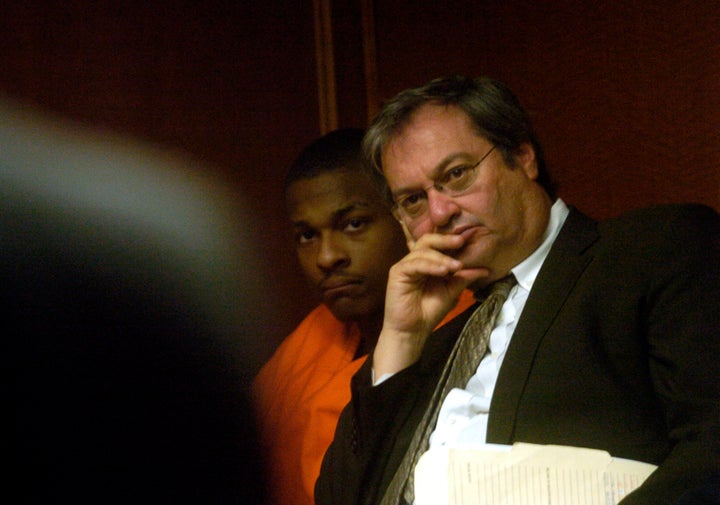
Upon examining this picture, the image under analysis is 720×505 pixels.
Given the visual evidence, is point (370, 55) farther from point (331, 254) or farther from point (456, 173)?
point (456, 173)

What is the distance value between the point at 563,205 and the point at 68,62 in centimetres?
103

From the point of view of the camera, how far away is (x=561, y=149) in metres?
1.60

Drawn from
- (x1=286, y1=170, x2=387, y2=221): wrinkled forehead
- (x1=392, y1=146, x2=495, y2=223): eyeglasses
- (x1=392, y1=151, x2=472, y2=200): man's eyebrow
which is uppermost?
(x1=392, y1=151, x2=472, y2=200): man's eyebrow

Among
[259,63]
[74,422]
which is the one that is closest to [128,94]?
[259,63]

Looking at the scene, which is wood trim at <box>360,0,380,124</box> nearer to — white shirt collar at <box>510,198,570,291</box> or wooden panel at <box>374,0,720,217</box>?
wooden panel at <box>374,0,720,217</box>

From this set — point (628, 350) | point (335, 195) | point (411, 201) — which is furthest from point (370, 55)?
point (628, 350)

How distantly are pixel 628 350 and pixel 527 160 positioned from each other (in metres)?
0.41

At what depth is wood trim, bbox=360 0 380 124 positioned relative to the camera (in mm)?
1953

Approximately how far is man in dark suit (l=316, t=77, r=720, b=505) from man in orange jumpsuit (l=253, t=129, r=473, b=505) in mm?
190

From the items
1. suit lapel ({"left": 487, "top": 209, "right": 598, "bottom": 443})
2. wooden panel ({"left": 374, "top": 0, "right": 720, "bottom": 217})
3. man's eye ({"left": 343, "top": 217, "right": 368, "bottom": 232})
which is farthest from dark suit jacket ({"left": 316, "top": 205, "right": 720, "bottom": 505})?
man's eye ({"left": 343, "top": 217, "right": 368, "bottom": 232})

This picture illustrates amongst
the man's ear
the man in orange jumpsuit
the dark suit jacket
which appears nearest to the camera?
the dark suit jacket

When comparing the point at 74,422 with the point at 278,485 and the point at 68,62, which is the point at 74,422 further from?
the point at 68,62

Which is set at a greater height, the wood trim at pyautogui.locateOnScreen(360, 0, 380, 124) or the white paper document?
the wood trim at pyautogui.locateOnScreen(360, 0, 380, 124)

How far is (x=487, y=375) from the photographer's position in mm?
1120
